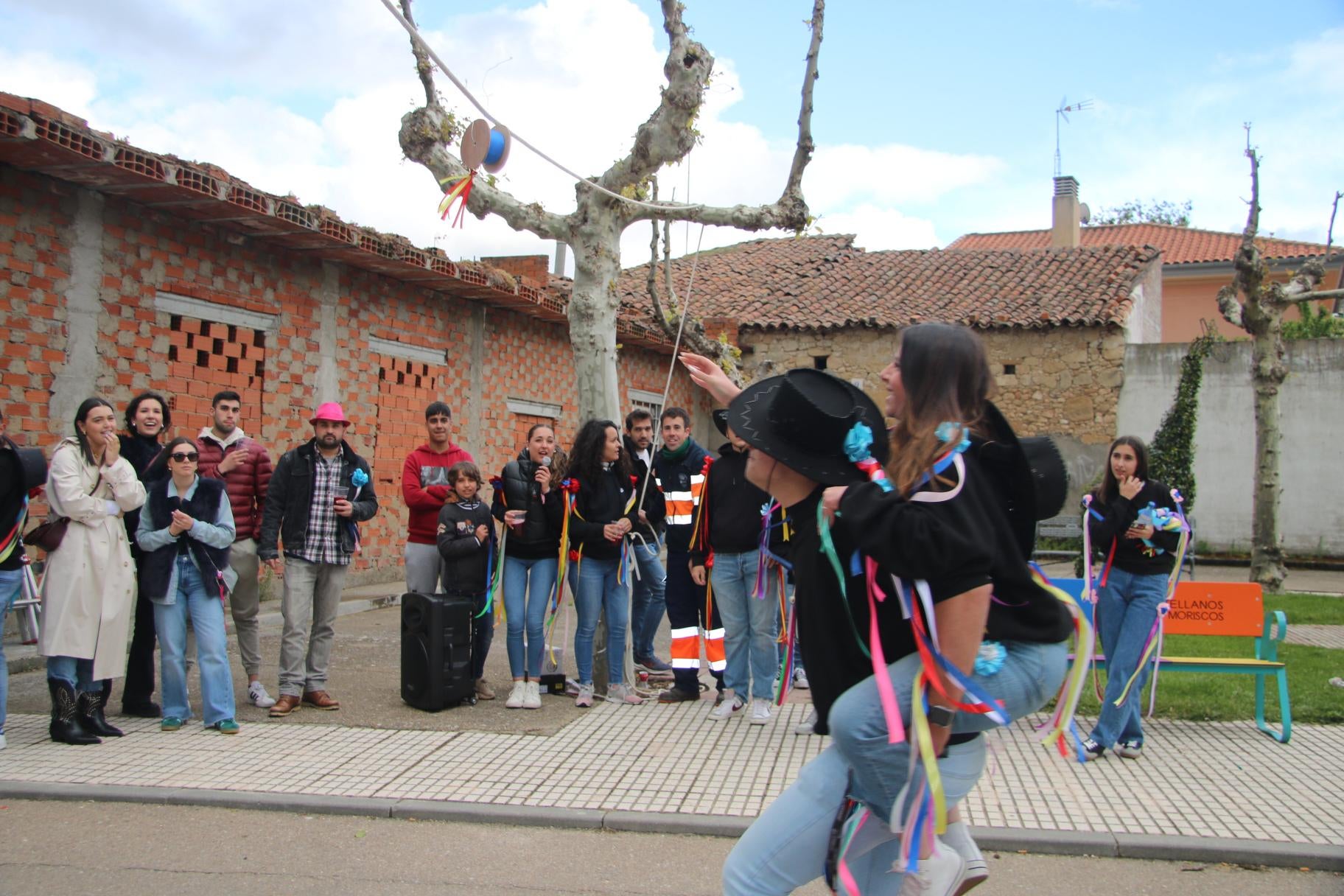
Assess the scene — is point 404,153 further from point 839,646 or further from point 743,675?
point 839,646

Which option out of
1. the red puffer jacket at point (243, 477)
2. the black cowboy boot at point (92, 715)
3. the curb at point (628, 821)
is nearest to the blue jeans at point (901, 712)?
the curb at point (628, 821)

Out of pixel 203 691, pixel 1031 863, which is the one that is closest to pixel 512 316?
pixel 203 691

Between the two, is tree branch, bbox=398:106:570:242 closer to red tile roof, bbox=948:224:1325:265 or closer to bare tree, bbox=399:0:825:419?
bare tree, bbox=399:0:825:419

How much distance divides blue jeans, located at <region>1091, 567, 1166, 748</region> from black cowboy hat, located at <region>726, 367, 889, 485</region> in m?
3.98

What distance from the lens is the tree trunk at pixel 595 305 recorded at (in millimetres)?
7617

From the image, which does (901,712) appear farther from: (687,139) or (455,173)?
(455,173)

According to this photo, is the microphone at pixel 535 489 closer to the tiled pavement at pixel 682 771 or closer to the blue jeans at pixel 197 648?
the tiled pavement at pixel 682 771

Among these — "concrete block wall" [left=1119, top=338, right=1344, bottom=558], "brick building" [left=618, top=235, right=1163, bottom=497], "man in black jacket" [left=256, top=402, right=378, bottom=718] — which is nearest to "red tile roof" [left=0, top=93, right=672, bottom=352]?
"man in black jacket" [left=256, top=402, right=378, bottom=718]

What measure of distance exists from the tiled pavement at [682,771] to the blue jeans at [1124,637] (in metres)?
0.19

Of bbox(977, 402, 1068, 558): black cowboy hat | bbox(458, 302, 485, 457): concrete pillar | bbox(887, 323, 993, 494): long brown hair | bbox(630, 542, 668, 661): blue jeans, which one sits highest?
bbox(458, 302, 485, 457): concrete pillar

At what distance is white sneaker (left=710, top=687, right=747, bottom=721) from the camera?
Answer: 6.76 m

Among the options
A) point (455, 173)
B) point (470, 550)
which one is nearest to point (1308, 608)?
point (470, 550)

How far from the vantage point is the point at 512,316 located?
15.4m

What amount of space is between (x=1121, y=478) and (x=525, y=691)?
3.94 meters
